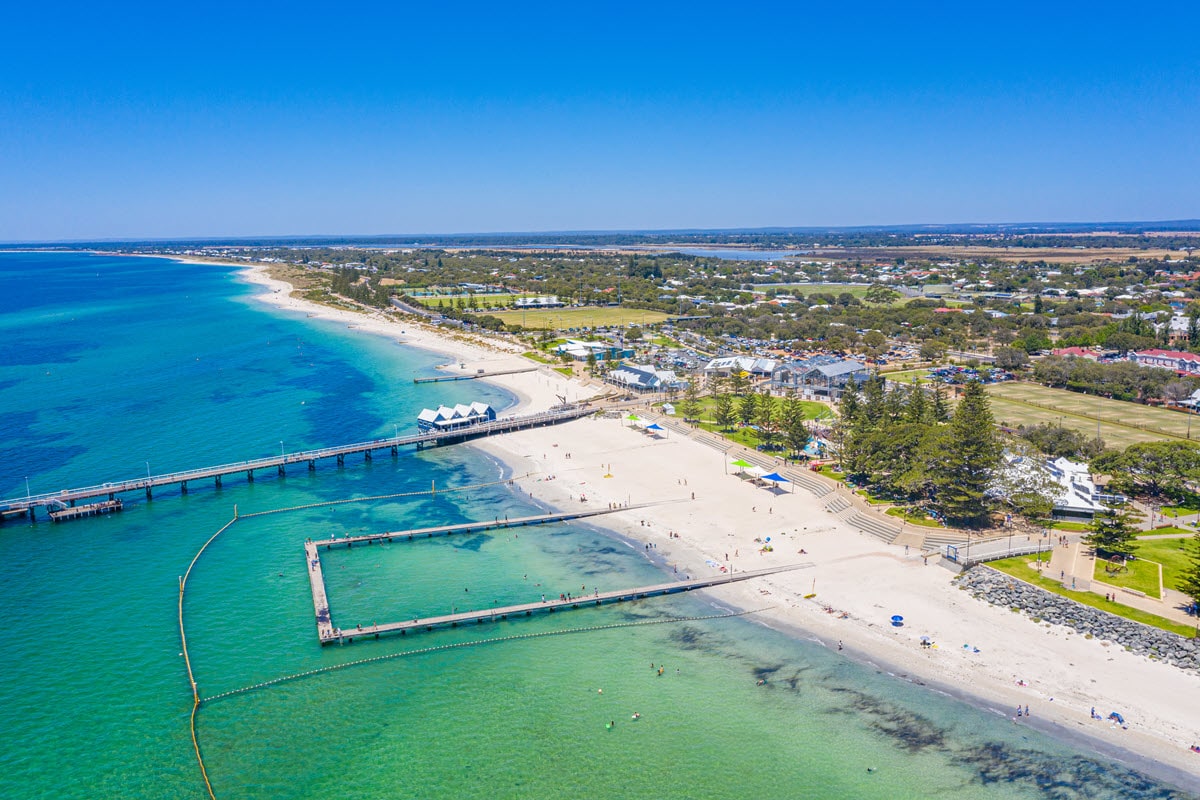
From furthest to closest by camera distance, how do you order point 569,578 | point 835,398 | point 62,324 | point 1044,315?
point 62,324 < point 1044,315 < point 835,398 < point 569,578

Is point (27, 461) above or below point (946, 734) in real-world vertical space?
above

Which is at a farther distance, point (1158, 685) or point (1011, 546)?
point (1011, 546)

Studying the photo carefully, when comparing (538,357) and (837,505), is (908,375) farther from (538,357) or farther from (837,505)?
(538,357)

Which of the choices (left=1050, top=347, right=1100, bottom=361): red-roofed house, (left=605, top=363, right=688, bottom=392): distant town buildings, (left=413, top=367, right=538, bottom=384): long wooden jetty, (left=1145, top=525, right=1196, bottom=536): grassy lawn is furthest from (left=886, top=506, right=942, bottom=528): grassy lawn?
(left=413, top=367, right=538, bottom=384): long wooden jetty

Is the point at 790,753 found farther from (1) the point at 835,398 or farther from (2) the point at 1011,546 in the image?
(1) the point at 835,398

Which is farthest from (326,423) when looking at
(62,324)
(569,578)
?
(62,324)

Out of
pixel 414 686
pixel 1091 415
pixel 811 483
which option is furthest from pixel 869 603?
pixel 1091 415
